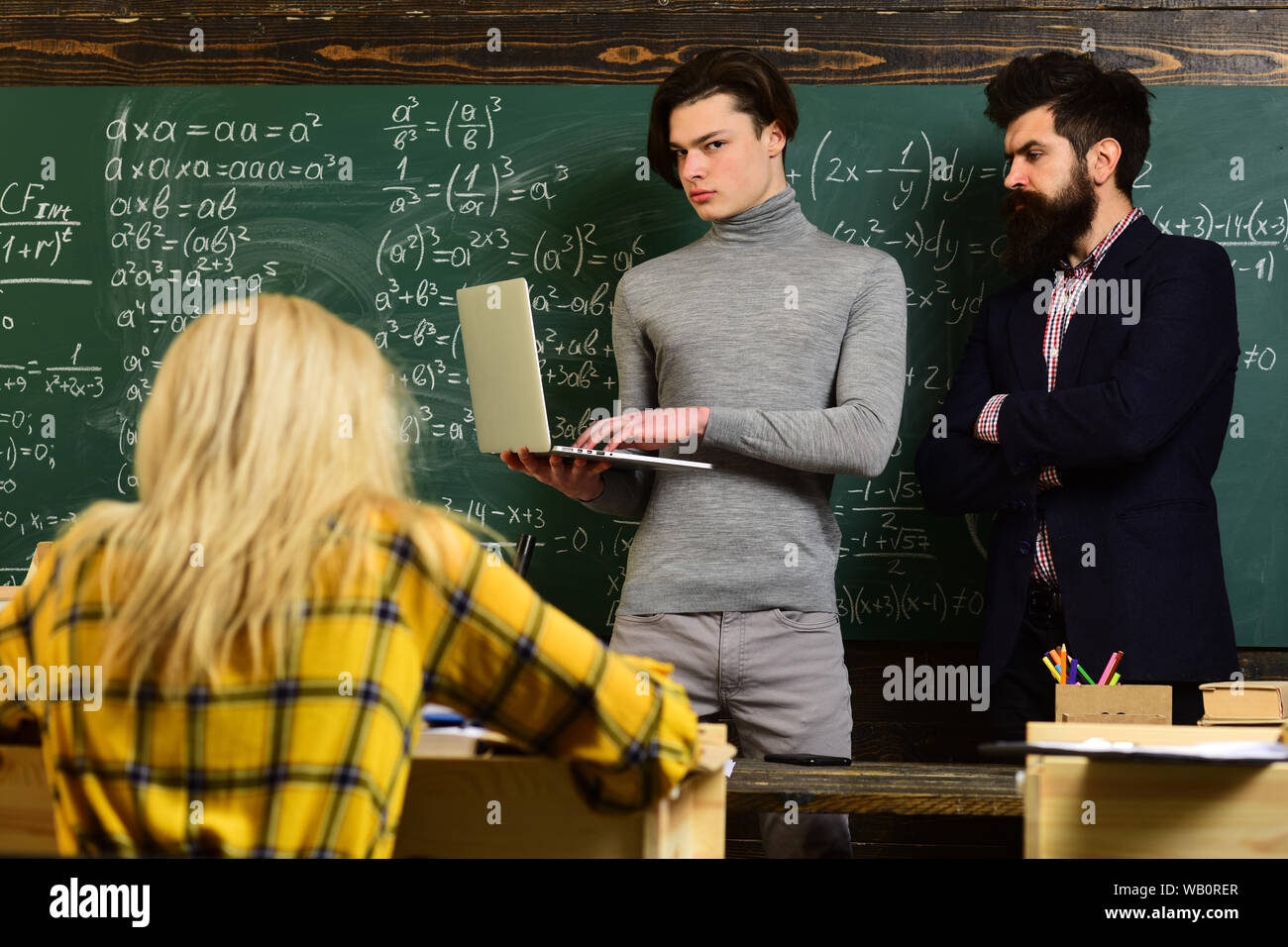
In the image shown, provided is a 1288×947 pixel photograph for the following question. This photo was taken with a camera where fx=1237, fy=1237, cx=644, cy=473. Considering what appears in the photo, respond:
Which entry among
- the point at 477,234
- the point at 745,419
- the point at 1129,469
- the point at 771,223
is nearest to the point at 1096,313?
the point at 1129,469

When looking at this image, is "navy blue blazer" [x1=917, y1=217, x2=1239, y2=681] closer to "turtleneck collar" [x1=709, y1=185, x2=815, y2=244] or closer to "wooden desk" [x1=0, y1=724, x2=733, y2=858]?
"turtleneck collar" [x1=709, y1=185, x2=815, y2=244]

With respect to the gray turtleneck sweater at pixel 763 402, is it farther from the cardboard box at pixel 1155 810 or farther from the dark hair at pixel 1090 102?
the cardboard box at pixel 1155 810

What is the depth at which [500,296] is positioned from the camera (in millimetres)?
2148

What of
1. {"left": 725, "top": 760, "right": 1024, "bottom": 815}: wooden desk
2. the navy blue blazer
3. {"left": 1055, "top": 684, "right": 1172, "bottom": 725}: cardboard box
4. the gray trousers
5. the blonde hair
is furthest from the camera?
the navy blue blazer

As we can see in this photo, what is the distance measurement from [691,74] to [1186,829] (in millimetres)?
1741

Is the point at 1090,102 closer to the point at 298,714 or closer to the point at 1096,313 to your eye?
the point at 1096,313

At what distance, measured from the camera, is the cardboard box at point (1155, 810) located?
1.42 metres

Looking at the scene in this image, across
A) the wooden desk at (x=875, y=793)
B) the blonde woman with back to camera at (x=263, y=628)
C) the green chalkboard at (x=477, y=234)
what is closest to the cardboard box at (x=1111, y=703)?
the wooden desk at (x=875, y=793)

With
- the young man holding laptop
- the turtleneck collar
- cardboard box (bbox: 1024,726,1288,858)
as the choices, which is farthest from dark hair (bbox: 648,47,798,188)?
cardboard box (bbox: 1024,726,1288,858)

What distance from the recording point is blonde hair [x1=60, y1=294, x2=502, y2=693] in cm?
118

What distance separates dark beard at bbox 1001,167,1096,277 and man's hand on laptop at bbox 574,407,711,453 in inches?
35.3

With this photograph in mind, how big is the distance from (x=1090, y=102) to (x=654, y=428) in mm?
1233

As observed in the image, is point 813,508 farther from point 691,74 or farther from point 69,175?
point 69,175
